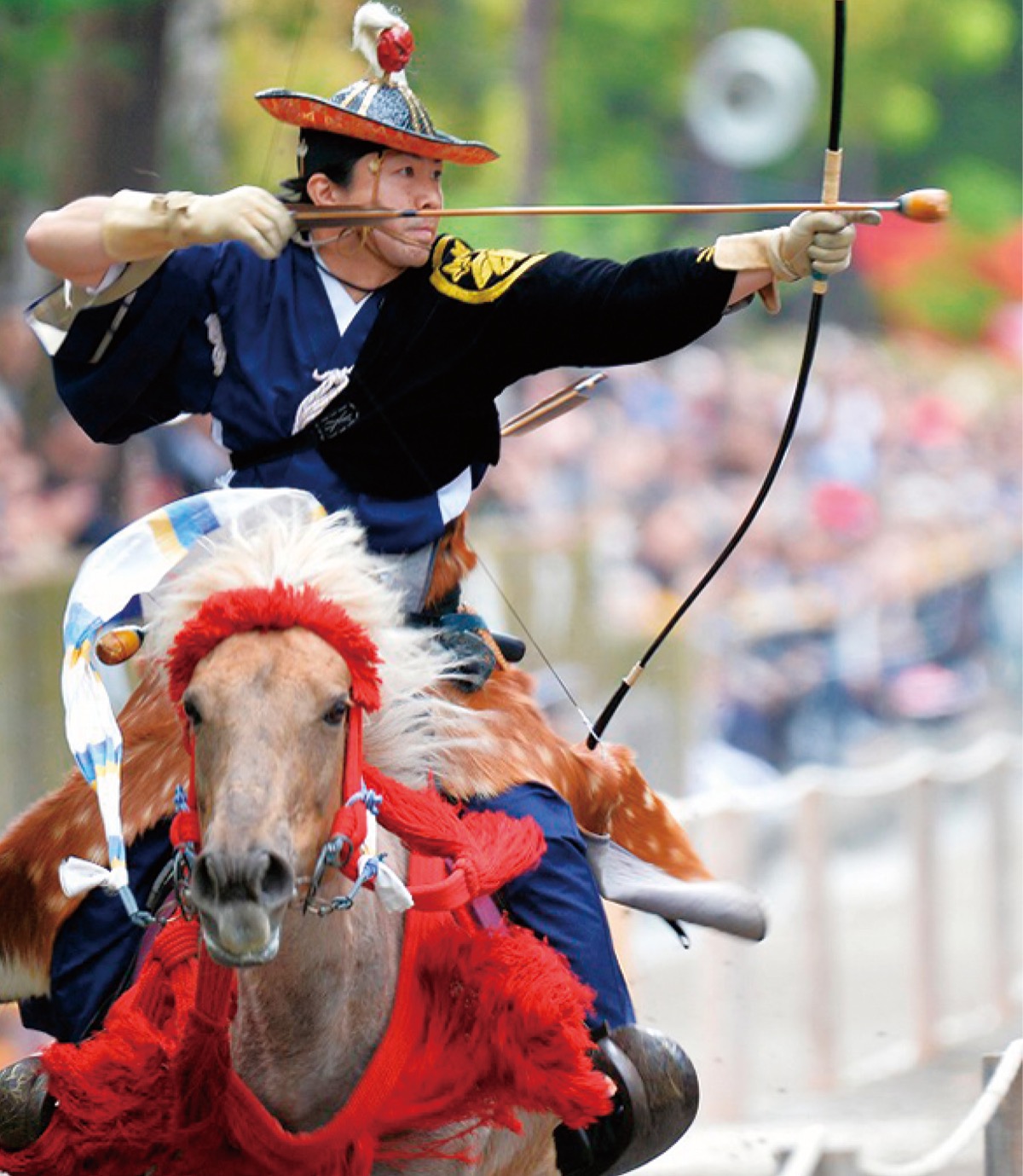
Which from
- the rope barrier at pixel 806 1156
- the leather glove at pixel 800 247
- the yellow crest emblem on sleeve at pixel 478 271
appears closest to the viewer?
the leather glove at pixel 800 247

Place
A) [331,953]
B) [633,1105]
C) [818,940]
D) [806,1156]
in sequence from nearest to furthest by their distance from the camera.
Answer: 1. [331,953]
2. [633,1105]
3. [806,1156]
4. [818,940]

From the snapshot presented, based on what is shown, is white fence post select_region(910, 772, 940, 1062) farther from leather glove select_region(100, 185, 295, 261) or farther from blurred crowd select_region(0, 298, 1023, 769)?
leather glove select_region(100, 185, 295, 261)

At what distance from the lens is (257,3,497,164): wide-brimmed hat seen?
4746 mm

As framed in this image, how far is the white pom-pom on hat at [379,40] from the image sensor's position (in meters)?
4.84

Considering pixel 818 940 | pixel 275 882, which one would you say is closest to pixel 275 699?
pixel 275 882

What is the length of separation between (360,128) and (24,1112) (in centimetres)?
196

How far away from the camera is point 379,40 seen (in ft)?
15.9

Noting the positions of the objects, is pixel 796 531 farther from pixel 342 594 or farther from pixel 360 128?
pixel 342 594

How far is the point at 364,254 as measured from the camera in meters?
4.85

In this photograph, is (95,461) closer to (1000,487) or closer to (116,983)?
(116,983)

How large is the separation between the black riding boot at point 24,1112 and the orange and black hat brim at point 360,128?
186 centimetres

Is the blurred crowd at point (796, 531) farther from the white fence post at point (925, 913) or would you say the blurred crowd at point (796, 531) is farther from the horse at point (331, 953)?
the horse at point (331, 953)

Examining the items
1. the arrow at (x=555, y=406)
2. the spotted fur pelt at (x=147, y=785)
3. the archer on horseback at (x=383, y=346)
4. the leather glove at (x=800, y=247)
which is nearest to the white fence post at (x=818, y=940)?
the arrow at (x=555, y=406)

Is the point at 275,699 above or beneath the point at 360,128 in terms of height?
beneath
